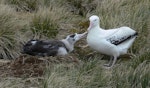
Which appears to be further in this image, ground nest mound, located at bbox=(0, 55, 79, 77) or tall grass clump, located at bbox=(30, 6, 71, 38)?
tall grass clump, located at bbox=(30, 6, 71, 38)

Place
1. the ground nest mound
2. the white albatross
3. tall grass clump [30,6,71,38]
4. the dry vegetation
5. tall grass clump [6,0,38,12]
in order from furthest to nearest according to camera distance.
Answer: tall grass clump [6,0,38,12], tall grass clump [30,6,71,38], the white albatross, the ground nest mound, the dry vegetation

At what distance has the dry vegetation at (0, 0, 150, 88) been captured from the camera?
6387 mm

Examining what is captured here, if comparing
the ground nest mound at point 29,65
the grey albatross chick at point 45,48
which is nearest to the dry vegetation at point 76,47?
the ground nest mound at point 29,65

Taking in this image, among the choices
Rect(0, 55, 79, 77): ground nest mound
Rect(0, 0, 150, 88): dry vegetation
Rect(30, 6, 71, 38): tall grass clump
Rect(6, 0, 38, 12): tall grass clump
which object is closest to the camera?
Rect(0, 0, 150, 88): dry vegetation

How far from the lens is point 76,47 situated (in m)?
8.20

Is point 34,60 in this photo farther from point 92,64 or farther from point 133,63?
point 133,63

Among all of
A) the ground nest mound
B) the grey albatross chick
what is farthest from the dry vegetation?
the grey albatross chick

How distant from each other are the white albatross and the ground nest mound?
40 centimetres

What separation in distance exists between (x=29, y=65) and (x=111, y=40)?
1250 millimetres

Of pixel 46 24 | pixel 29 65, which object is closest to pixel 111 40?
pixel 29 65

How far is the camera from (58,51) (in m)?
7.63

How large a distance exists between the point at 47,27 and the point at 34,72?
1.74 metres

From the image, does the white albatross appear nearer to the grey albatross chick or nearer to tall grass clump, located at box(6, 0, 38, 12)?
the grey albatross chick

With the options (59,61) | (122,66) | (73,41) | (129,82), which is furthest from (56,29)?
(129,82)
